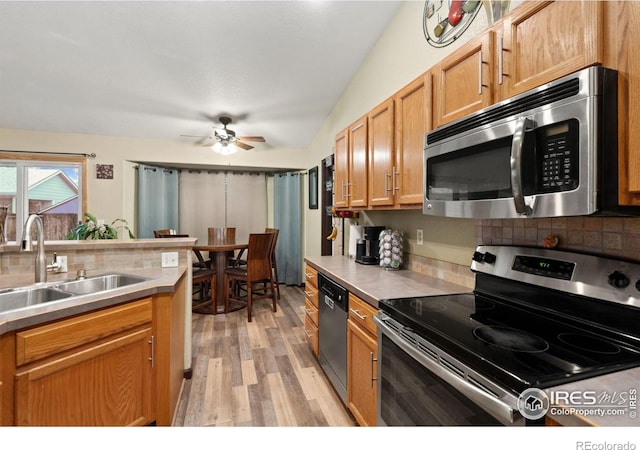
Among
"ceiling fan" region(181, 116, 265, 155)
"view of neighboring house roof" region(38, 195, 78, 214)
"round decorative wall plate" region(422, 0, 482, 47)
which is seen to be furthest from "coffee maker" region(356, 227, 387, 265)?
"view of neighboring house roof" region(38, 195, 78, 214)

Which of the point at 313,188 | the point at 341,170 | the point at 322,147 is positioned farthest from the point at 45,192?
the point at 341,170

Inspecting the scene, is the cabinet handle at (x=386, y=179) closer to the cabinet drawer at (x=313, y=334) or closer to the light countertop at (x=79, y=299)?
the cabinet drawer at (x=313, y=334)

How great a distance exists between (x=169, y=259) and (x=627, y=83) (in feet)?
7.79

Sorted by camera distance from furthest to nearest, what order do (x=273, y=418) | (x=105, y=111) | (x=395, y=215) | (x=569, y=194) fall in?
1. (x=105, y=111)
2. (x=395, y=215)
3. (x=273, y=418)
4. (x=569, y=194)

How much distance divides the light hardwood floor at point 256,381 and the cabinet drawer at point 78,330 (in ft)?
2.36

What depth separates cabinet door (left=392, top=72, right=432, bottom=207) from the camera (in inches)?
59.5

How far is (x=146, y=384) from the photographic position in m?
1.53

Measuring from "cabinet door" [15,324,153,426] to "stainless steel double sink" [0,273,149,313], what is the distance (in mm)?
341

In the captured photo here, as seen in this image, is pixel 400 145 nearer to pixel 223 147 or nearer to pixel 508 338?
pixel 508 338

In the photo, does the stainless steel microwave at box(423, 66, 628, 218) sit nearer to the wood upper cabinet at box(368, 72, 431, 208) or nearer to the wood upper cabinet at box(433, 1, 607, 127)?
the wood upper cabinet at box(433, 1, 607, 127)
